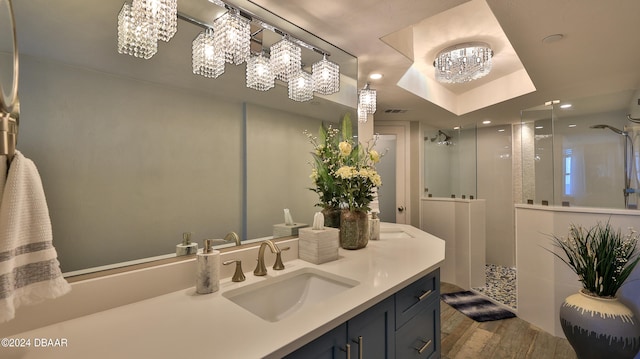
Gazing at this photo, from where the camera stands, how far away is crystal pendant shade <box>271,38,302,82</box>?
1.51 metres

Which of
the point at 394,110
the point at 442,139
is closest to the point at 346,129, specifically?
the point at 394,110

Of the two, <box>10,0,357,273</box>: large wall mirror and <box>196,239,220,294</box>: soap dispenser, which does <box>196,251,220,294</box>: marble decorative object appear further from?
<box>10,0,357,273</box>: large wall mirror

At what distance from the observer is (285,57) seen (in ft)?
4.96

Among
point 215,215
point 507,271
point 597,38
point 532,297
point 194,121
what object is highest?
point 597,38

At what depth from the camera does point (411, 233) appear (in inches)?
90.4

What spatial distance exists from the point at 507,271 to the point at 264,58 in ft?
14.8

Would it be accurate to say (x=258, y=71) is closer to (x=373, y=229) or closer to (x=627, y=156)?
(x=373, y=229)

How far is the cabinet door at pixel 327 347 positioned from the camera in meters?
0.79

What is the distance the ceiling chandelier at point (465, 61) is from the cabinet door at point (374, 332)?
203 centimetres

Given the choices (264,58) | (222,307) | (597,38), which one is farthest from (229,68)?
(597,38)

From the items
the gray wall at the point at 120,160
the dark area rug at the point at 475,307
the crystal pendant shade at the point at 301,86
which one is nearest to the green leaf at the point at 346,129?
the crystal pendant shade at the point at 301,86

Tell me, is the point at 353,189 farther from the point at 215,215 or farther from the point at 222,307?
the point at 222,307

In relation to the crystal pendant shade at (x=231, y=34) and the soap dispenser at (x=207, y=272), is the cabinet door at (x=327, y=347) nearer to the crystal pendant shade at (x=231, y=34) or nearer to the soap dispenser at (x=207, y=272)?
the soap dispenser at (x=207, y=272)

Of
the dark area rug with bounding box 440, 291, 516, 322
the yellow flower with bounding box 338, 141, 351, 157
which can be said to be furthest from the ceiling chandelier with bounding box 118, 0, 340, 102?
the dark area rug with bounding box 440, 291, 516, 322
